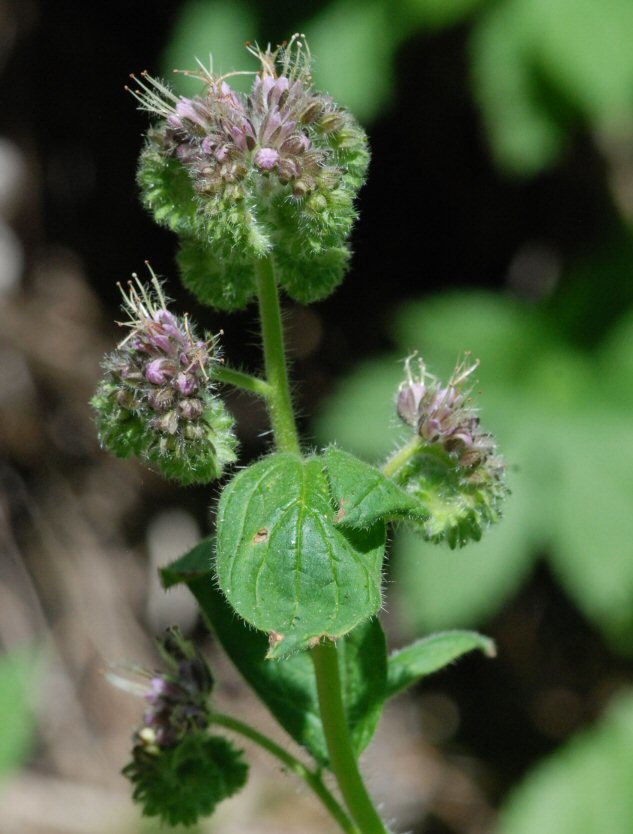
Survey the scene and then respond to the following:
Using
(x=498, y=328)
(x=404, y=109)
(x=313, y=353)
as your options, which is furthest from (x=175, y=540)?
(x=404, y=109)

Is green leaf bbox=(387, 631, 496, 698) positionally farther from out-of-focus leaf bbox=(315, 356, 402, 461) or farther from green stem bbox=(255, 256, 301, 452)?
out-of-focus leaf bbox=(315, 356, 402, 461)

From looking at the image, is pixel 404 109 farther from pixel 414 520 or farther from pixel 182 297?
pixel 414 520

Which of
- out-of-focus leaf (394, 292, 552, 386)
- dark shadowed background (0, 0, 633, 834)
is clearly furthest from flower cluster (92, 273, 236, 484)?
out-of-focus leaf (394, 292, 552, 386)

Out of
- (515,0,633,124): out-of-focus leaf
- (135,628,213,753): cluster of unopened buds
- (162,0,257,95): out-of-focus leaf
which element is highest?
(515,0,633,124): out-of-focus leaf

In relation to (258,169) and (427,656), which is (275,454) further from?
(427,656)

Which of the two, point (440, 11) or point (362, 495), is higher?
point (440, 11)

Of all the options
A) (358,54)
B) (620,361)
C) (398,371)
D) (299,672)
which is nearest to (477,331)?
(398,371)

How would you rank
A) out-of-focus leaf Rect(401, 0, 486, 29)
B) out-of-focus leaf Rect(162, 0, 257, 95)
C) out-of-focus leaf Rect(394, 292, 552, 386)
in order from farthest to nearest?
out-of-focus leaf Rect(394, 292, 552, 386), out-of-focus leaf Rect(162, 0, 257, 95), out-of-focus leaf Rect(401, 0, 486, 29)

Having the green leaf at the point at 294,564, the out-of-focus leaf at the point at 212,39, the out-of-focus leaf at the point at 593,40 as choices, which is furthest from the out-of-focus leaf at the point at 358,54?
the green leaf at the point at 294,564
